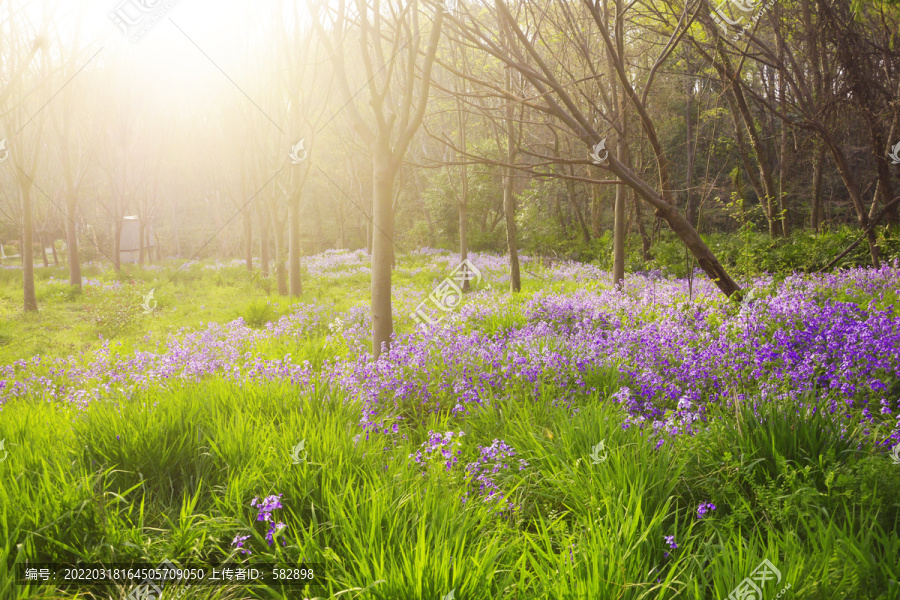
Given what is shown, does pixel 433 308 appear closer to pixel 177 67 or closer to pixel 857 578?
pixel 857 578

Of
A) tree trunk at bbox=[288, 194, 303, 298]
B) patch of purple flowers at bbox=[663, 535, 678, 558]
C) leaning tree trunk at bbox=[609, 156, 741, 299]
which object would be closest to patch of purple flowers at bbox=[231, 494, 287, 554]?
Result: patch of purple flowers at bbox=[663, 535, 678, 558]

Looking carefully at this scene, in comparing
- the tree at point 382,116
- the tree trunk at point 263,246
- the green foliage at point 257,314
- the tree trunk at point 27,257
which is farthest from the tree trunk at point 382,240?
the tree trunk at point 263,246

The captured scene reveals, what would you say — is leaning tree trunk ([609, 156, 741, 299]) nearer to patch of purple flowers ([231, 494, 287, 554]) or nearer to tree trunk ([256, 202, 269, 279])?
patch of purple flowers ([231, 494, 287, 554])

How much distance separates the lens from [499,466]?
298 cm

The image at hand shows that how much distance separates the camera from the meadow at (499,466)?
200 centimetres

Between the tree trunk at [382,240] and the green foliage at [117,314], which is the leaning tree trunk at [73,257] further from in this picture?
the tree trunk at [382,240]

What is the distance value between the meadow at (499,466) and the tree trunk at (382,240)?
41cm

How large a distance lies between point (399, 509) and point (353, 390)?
196 centimetres

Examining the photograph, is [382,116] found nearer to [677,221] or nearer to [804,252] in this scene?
[677,221]

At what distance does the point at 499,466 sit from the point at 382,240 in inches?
113

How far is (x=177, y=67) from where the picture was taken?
62.7ft

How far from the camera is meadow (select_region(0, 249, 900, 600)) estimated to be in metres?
2.00

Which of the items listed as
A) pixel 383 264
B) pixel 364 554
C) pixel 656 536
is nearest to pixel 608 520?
pixel 656 536

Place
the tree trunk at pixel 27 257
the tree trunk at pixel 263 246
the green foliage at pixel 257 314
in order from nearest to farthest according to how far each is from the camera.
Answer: the green foliage at pixel 257 314
the tree trunk at pixel 27 257
the tree trunk at pixel 263 246
